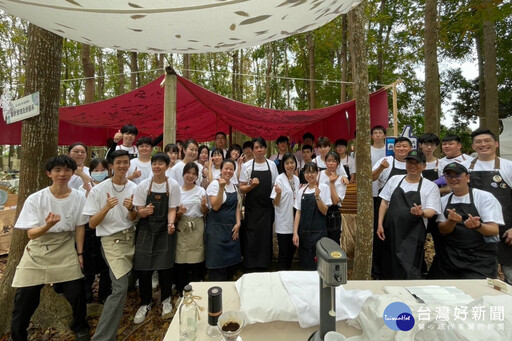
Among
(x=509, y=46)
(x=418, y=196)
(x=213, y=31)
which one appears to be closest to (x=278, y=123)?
(x=418, y=196)

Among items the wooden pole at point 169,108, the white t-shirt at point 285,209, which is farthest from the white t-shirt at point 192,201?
the wooden pole at point 169,108

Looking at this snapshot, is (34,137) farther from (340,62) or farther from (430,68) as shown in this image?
(340,62)

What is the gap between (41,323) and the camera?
2264 millimetres

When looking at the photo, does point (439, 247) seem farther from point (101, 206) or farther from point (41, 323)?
point (41, 323)

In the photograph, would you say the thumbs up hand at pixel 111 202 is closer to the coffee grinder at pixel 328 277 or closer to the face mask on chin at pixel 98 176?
the face mask on chin at pixel 98 176

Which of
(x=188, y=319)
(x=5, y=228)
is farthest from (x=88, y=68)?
(x=188, y=319)

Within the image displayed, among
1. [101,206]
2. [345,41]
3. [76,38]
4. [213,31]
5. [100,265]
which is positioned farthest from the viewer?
[345,41]

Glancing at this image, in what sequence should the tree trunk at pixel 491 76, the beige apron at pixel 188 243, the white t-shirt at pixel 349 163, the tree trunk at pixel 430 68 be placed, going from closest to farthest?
the beige apron at pixel 188 243 < the white t-shirt at pixel 349 163 < the tree trunk at pixel 430 68 < the tree trunk at pixel 491 76

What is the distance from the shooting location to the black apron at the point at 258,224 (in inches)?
111

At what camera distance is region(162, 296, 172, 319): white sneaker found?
2341 millimetres

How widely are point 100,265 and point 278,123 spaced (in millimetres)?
3536

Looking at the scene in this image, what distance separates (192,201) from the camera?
2504mm

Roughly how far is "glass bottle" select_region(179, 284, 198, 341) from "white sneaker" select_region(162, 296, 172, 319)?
1516 millimetres

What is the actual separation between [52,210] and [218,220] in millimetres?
1312
